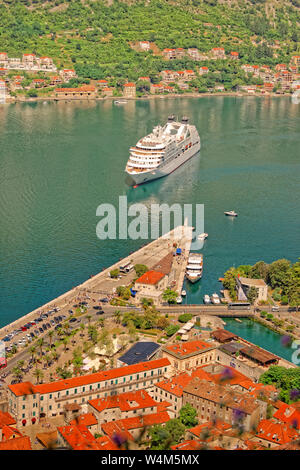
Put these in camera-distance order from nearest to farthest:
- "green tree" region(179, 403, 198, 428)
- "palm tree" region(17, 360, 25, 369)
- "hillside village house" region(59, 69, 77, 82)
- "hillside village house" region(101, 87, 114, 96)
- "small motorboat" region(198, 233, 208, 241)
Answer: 1. "green tree" region(179, 403, 198, 428)
2. "palm tree" region(17, 360, 25, 369)
3. "small motorboat" region(198, 233, 208, 241)
4. "hillside village house" region(101, 87, 114, 96)
5. "hillside village house" region(59, 69, 77, 82)

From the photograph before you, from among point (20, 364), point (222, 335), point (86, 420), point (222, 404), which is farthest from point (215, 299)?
point (86, 420)

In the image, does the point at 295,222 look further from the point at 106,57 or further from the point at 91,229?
the point at 106,57

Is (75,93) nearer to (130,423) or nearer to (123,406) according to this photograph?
(123,406)

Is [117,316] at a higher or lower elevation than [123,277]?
higher

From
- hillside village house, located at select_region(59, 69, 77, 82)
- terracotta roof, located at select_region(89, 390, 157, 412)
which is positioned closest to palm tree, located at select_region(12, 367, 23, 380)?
terracotta roof, located at select_region(89, 390, 157, 412)

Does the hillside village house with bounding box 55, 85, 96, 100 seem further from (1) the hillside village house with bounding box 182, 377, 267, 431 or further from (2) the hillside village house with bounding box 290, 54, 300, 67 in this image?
(1) the hillside village house with bounding box 182, 377, 267, 431

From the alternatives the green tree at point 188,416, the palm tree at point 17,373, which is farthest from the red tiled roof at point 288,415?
the palm tree at point 17,373
